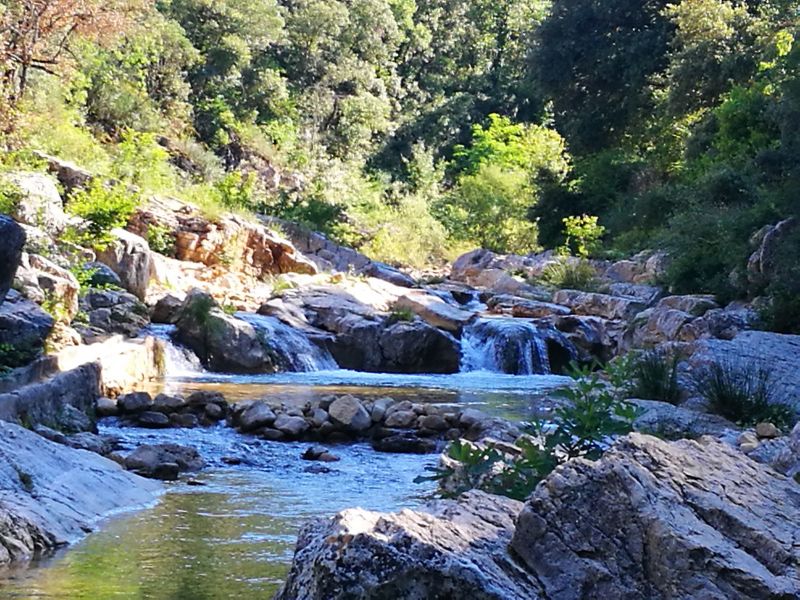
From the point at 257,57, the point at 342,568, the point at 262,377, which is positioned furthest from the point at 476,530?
the point at 257,57

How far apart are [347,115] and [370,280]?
59.8ft

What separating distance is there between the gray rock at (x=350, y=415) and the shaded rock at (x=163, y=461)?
184 cm

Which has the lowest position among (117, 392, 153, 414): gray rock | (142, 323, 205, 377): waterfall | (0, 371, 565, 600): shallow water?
(0, 371, 565, 600): shallow water

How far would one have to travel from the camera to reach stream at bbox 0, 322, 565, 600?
186 inches

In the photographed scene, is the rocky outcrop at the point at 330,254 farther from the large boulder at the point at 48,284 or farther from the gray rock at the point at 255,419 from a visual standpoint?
the gray rock at the point at 255,419

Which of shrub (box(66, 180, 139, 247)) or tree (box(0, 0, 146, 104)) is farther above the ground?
tree (box(0, 0, 146, 104))

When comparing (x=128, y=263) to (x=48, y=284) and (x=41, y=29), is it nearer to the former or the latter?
(x=48, y=284)

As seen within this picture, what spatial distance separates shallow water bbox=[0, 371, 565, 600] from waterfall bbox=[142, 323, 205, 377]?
2.42 metres

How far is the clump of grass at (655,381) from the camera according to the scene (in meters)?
9.21

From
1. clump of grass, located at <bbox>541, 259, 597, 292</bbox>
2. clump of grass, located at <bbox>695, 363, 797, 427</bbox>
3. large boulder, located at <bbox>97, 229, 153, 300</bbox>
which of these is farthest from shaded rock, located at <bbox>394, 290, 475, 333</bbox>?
clump of grass, located at <bbox>695, 363, 797, 427</bbox>

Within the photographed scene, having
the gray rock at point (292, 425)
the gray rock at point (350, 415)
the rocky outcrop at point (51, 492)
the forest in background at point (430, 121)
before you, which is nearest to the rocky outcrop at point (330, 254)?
the forest in background at point (430, 121)

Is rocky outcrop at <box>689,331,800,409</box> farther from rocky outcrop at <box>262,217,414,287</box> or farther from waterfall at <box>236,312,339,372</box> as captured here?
rocky outcrop at <box>262,217,414,287</box>

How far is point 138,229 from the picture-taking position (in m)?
19.5

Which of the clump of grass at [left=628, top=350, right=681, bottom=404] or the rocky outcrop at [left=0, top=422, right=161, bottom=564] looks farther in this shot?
the clump of grass at [left=628, top=350, right=681, bottom=404]
